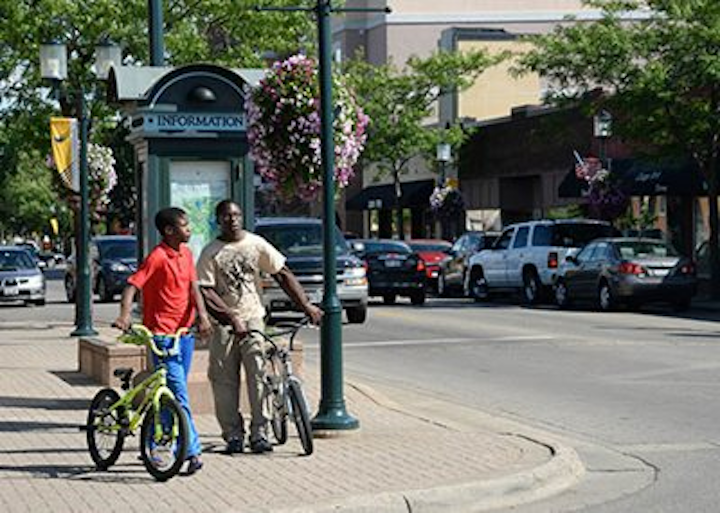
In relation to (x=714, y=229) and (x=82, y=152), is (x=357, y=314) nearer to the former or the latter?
(x=82, y=152)

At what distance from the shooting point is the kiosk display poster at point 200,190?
48.5 ft

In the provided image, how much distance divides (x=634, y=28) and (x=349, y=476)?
24.9 m

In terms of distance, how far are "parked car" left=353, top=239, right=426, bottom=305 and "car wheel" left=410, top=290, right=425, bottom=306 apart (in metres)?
0.04

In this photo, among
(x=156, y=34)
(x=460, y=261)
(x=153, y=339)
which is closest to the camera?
(x=153, y=339)

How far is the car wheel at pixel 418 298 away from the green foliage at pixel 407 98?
67.3ft

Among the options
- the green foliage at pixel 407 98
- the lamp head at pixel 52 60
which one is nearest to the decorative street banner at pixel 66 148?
the lamp head at pixel 52 60

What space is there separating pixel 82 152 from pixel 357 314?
6.15 meters

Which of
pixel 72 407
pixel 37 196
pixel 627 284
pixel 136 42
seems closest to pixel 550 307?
pixel 627 284

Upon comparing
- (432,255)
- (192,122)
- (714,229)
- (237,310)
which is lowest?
(237,310)

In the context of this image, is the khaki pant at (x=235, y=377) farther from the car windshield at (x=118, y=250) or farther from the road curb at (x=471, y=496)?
the car windshield at (x=118, y=250)

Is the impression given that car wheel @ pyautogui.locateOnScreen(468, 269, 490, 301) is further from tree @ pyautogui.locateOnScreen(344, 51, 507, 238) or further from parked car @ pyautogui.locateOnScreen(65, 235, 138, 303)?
tree @ pyautogui.locateOnScreen(344, 51, 507, 238)

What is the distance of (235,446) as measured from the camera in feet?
36.6

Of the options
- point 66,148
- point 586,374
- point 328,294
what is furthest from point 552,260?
point 328,294

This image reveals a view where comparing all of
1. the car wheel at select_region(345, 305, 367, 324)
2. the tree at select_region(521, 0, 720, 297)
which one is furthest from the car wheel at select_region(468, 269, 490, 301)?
the car wheel at select_region(345, 305, 367, 324)
